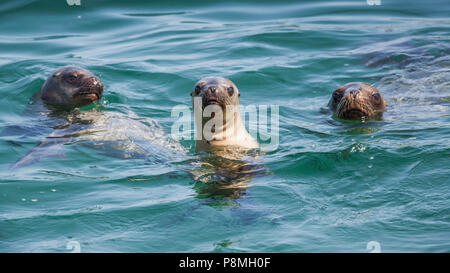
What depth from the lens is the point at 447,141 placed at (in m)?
7.45

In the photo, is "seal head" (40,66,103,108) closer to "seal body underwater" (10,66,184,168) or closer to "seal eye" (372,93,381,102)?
"seal body underwater" (10,66,184,168)

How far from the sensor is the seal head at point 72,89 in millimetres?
9117

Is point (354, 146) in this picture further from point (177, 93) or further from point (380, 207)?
point (177, 93)

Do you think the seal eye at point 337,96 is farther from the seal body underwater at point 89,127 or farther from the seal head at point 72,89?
the seal head at point 72,89

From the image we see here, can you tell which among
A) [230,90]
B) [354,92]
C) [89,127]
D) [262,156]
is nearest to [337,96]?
[354,92]

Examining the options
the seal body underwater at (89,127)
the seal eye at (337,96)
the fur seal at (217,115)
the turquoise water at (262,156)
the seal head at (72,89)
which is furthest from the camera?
the seal head at (72,89)

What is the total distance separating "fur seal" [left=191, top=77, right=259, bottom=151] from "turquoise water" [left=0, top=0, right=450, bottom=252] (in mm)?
367

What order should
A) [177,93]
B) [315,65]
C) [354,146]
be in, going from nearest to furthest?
[354,146] → [177,93] → [315,65]

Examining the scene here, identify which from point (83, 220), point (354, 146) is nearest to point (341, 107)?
point (354, 146)

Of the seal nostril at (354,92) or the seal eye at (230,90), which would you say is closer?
the seal eye at (230,90)

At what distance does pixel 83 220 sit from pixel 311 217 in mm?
2003

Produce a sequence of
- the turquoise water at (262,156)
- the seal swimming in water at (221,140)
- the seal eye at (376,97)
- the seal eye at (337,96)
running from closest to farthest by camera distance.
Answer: the turquoise water at (262,156) < the seal swimming in water at (221,140) < the seal eye at (376,97) < the seal eye at (337,96)

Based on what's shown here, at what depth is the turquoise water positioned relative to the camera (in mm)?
5594

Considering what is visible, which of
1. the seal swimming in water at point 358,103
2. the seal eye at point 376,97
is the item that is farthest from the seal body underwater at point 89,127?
the seal eye at point 376,97
